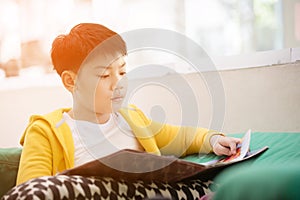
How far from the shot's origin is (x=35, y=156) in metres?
1.34

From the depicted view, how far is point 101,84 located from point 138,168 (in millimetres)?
512

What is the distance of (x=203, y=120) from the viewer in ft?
6.63

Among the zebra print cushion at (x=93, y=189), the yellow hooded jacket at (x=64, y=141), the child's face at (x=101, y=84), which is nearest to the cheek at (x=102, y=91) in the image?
the child's face at (x=101, y=84)

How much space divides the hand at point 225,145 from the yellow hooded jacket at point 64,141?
3 centimetres

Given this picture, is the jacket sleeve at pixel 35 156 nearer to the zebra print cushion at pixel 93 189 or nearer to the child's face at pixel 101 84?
the child's face at pixel 101 84

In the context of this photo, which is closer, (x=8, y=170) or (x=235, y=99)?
(x=8, y=170)

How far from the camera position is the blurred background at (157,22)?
6.36 ft

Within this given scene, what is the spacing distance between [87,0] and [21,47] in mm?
393

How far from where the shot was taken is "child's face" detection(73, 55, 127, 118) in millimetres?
1454

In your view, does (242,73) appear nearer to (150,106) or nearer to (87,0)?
(150,106)

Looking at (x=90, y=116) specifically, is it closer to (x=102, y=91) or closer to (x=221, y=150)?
(x=102, y=91)

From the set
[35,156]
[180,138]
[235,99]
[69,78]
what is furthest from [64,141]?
[235,99]

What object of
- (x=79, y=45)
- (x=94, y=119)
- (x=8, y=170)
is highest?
(x=79, y=45)

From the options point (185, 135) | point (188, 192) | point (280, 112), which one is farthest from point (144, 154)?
point (280, 112)
